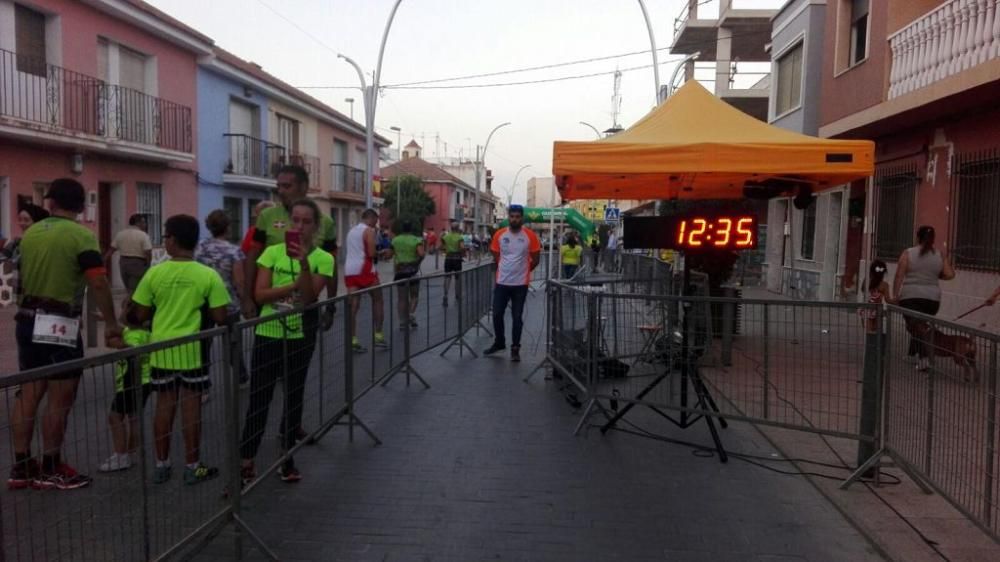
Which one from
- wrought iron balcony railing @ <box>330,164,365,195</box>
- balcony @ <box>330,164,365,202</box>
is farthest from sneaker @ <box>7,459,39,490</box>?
wrought iron balcony railing @ <box>330,164,365,195</box>

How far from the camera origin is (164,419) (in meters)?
3.62

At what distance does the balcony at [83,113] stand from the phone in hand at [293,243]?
12.4m

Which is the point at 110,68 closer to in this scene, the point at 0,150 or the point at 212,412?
the point at 0,150

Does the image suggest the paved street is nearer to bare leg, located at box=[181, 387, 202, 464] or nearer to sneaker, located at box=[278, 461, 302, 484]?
sneaker, located at box=[278, 461, 302, 484]

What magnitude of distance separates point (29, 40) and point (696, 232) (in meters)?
14.7

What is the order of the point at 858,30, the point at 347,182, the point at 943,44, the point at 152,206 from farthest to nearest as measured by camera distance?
1. the point at 347,182
2. the point at 152,206
3. the point at 858,30
4. the point at 943,44

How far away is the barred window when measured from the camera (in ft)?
33.4

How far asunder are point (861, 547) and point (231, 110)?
924 inches

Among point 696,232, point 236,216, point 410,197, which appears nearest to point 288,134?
point 236,216

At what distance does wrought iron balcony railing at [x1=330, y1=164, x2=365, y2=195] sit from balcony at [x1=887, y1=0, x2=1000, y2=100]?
82.2ft

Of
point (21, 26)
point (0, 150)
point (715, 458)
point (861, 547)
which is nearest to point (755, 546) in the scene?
point (861, 547)

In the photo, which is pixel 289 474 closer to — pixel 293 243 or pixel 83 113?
pixel 293 243

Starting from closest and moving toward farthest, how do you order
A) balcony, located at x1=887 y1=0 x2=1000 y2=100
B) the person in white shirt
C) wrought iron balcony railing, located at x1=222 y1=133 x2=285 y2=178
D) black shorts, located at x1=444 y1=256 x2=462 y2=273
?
1. the person in white shirt
2. balcony, located at x1=887 y1=0 x2=1000 y2=100
3. black shorts, located at x1=444 y1=256 x2=462 y2=273
4. wrought iron balcony railing, located at x1=222 y1=133 x2=285 y2=178

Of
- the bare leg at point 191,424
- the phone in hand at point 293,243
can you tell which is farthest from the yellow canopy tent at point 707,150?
the bare leg at point 191,424
